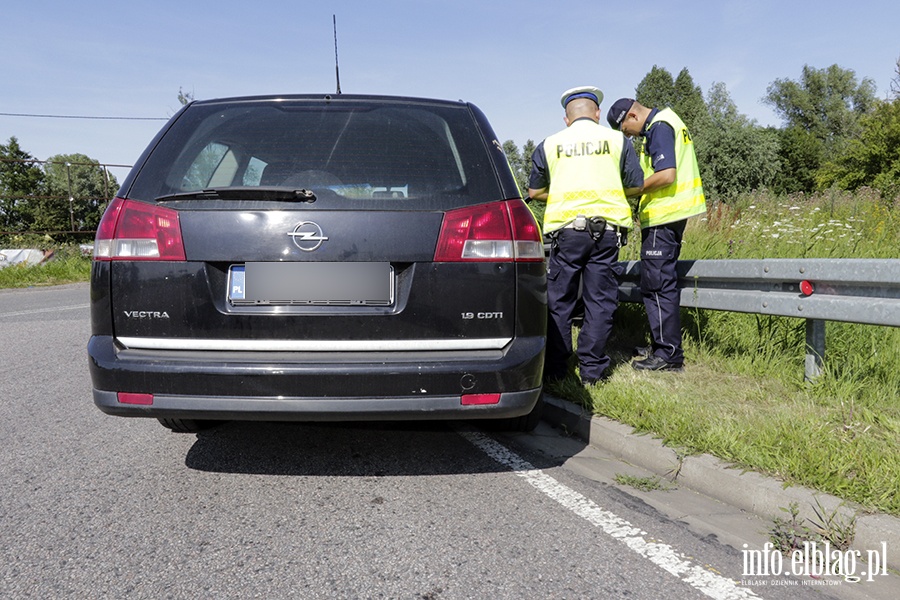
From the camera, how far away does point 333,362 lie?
8.98 feet

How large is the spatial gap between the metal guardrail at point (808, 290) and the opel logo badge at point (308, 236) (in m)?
2.72

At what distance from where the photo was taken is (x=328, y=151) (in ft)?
9.82

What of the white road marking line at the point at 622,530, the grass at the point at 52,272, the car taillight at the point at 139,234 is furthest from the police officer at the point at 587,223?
the grass at the point at 52,272

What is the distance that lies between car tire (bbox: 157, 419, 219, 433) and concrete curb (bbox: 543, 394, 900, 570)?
2.02m

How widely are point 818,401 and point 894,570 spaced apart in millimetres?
1559

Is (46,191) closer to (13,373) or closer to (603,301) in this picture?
(13,373)

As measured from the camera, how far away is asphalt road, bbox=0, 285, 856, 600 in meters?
2.28

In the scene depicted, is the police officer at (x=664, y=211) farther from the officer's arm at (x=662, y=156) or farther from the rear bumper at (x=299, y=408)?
the rear bumper at (x=299, y=408)

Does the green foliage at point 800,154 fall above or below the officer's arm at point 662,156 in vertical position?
above

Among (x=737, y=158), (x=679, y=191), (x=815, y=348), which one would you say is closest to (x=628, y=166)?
A: (x=679, y=191)

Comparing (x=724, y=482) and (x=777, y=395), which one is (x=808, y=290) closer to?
(x=777, y=395)

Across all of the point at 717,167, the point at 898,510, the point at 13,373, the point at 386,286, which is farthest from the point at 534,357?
the point at 717,167

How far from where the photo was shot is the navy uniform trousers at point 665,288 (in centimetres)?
474
